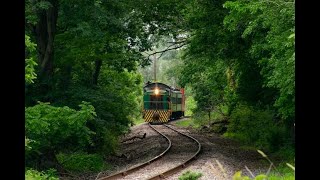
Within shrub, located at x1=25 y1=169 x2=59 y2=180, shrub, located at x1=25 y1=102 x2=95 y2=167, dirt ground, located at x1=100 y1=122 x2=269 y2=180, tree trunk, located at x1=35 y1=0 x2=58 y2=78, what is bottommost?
dirt ground, located at x1=100 y1=122 x2=269 y2=180

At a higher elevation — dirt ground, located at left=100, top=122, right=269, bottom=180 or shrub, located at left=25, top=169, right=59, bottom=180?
shrub, located at left=25, top=169, right=59, bottom=180

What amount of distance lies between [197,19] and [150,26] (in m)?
5.34

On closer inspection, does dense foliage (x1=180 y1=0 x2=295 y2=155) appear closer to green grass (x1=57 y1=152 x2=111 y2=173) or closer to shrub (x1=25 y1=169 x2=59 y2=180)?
shrub (x1=25 y1=169 x2=59 y2=180)

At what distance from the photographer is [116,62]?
23.4 meters

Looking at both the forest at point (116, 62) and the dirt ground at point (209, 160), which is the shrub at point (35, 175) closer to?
the forest at point (116, 62)

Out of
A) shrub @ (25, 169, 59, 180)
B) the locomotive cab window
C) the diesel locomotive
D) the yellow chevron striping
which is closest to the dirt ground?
shrub @ (25, 169, 59, 180)

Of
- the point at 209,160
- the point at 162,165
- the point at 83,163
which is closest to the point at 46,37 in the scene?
the point at 83,163

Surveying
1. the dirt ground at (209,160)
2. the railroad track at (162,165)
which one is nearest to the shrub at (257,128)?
the dirt ground at (209,160)

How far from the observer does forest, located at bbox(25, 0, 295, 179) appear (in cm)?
1195

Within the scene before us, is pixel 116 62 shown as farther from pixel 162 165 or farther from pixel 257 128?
pixel 162 165

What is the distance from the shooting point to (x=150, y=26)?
24.5 meters

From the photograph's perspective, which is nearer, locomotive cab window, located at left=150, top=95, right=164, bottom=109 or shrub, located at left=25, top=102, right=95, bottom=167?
shrub, located at left=25, top=102, right=95, bottom=167

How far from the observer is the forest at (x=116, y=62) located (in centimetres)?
1195
